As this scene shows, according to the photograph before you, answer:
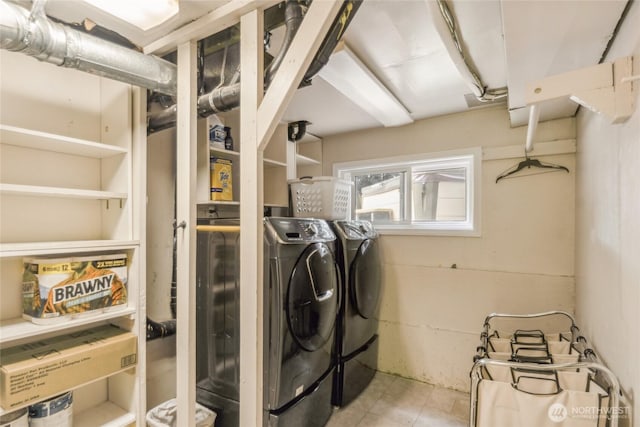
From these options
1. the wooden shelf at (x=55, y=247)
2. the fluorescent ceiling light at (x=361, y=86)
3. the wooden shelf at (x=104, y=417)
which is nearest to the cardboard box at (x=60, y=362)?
the wooden shelf at (x=104, y=417)

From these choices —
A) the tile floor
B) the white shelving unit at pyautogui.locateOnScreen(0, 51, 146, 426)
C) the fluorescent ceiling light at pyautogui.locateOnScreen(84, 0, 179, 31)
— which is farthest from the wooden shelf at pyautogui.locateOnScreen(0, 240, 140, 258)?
the tile floor

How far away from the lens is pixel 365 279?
8.08 feet

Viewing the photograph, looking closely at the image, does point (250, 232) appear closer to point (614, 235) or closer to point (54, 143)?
point (54, 143)

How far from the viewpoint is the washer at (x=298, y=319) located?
165cm

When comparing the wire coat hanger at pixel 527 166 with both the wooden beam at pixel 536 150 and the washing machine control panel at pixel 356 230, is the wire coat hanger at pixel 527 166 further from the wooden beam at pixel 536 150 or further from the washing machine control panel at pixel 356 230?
the washing machine control panel at pixel 356 230

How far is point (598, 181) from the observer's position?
1.54 meters

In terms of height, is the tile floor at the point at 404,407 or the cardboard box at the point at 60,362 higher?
the cardboard box at the point at 60,362

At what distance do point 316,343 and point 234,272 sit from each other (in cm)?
65

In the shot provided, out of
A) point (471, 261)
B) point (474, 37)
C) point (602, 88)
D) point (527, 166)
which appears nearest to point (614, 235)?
point (602, 88)

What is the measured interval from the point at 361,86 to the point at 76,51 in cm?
139

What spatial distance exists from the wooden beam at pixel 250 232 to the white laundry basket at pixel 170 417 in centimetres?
60

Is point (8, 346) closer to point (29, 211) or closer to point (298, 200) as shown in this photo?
point (29, 211)

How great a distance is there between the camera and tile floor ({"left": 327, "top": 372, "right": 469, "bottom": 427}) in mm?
2152

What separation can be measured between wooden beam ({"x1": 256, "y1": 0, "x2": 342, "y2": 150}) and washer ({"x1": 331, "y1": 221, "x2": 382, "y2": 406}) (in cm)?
126
